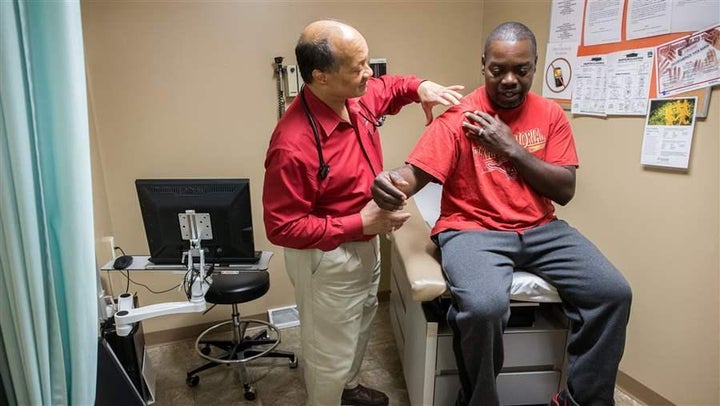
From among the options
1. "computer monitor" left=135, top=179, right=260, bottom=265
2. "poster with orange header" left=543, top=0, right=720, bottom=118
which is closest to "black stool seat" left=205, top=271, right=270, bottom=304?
"computer monitor" left=135, top=179, right=260, bottom=265

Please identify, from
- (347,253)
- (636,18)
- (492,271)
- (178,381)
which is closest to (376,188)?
(347,253)

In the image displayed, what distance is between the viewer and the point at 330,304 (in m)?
1.46

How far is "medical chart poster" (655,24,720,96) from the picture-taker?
139 cm

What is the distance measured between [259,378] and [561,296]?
1405 millimetres

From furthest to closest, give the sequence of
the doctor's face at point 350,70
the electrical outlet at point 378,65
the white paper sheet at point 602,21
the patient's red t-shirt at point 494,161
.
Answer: the electrical outlet at point 378,65 < the white paper sheet at point 602,21 < the patient's red t-shirt at point 494,161 < the doctor's face at point 350,70

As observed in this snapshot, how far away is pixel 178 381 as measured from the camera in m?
2.04

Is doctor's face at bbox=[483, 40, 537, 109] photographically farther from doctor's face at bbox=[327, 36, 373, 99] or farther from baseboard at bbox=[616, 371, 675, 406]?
baseboard at bbox=[616, 371, 675, 406]

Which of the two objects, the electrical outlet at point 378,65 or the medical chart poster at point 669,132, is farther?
the electrical outlet at point 378,65

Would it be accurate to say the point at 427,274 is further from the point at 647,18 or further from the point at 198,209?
the point at 647,18

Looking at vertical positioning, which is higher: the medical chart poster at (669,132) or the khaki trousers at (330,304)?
the medical chart poster at (669,132)

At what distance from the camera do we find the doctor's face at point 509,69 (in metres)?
1.35

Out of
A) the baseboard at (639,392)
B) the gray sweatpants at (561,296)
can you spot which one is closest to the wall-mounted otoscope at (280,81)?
the gray sweatpants at (561,296)

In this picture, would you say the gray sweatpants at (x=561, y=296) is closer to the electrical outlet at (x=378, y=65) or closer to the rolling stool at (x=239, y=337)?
the rolling stool at (x=239, y=337)

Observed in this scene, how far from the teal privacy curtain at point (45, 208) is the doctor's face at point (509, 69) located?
1.13 metres
